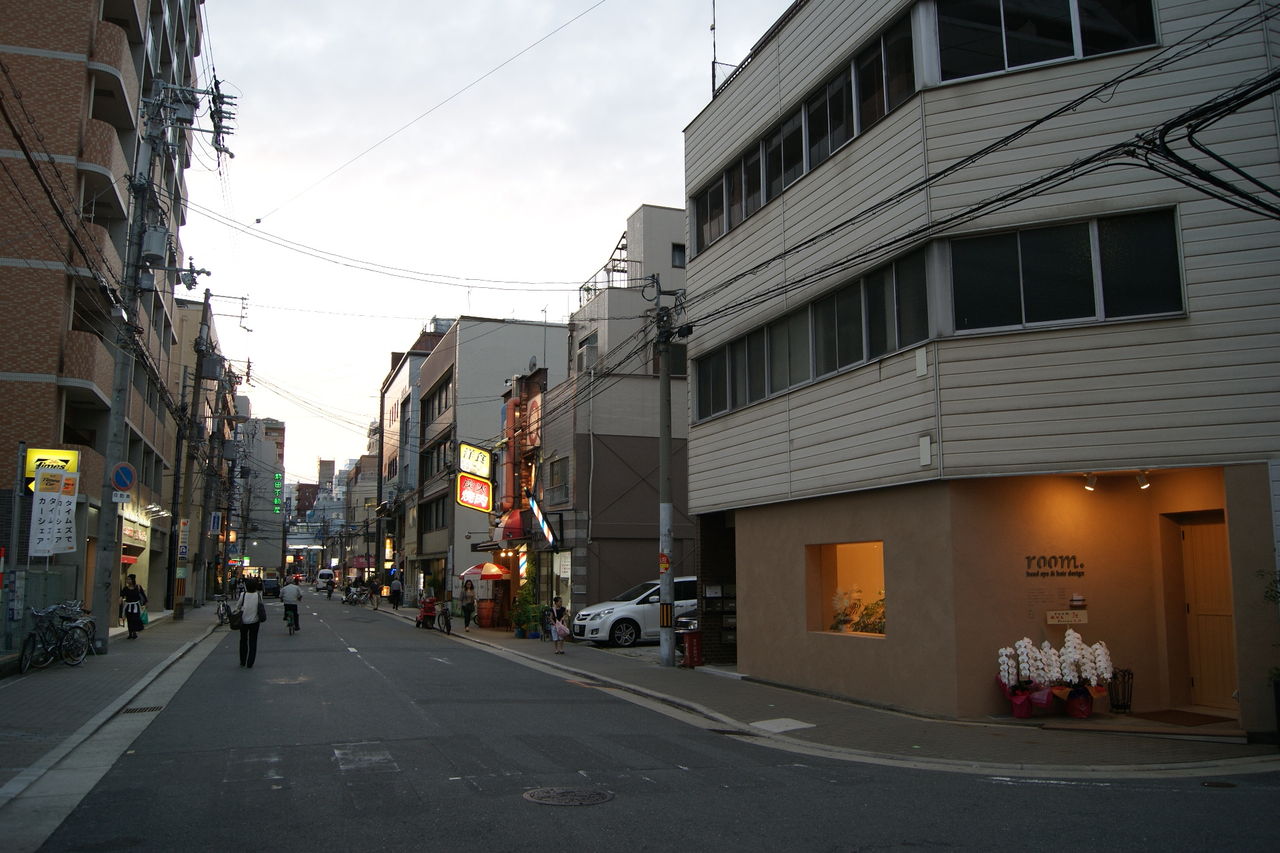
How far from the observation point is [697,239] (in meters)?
21.9

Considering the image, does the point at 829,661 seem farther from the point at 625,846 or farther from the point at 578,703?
the point at 625,846

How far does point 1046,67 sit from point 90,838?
45.9 feet

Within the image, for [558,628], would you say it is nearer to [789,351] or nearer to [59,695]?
[789,351]

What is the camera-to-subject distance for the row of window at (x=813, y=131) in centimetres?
1491

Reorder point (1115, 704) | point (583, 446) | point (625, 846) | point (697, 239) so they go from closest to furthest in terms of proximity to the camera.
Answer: point (625, 846), point (1115, 704), point (697, 239), point (583, 446)

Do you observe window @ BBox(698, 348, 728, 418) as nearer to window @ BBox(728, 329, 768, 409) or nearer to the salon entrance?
window @ BBox(728, 329, 768, 409)

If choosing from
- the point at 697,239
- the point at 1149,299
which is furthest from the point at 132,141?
the point at 1149,299

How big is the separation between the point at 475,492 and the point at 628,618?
1419 cm

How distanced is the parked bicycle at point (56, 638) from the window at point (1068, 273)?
55.8 ft

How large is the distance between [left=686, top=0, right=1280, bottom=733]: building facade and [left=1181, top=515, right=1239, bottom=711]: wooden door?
3 centimetres

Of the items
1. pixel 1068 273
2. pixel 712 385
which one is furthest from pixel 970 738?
pixel 712 385

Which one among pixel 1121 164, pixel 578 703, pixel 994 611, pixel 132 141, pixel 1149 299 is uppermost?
pixel 132 141

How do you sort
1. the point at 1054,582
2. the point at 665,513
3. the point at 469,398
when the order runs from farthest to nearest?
the point at 469,398 → the point at 665,513 → the point at 1054,582

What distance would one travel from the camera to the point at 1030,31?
13.5 metres
